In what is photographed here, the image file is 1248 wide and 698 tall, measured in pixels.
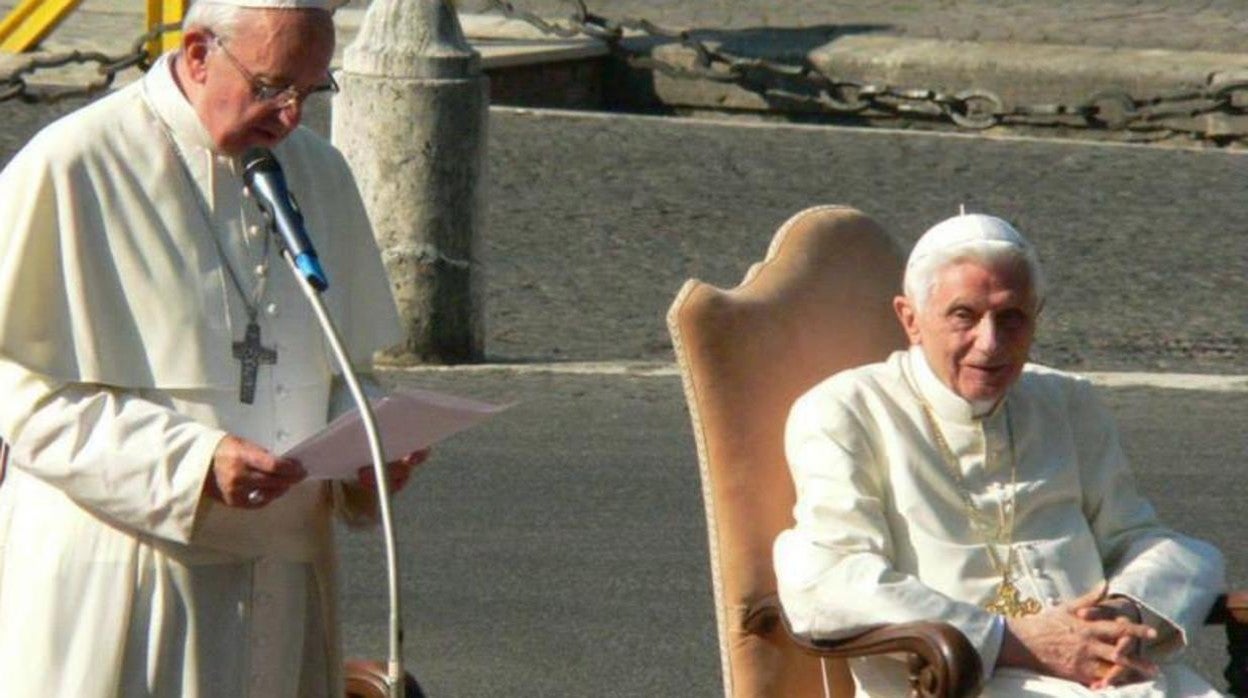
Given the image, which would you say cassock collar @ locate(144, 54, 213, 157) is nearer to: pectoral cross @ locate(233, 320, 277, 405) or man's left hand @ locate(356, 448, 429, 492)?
pectoral cross @ locate(233, 320, 277, 405)

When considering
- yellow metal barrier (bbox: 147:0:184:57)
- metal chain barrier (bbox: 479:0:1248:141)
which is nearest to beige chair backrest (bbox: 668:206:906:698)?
yellow metal barrier (bbox: 147:0:184:57)

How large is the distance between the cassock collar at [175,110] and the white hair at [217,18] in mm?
104

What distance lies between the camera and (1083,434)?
17.7 ft

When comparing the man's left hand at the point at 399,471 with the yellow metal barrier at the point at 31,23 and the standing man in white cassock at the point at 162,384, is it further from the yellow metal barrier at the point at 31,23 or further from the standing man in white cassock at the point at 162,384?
the yellow metal barrier at the point at 31,23

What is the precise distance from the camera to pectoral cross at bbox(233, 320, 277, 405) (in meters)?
4.05

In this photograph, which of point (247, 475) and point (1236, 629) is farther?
point (1236, 629)

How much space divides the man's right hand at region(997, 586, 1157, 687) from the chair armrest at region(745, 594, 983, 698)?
13cm

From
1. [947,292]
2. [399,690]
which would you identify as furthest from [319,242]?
[947,292]

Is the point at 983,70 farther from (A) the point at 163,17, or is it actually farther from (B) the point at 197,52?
(B) the point at 197,52

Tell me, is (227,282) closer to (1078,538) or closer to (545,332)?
(1078,538)

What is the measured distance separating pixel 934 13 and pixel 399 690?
1433cm

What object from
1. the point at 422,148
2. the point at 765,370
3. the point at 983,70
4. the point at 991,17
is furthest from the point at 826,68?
the point at 765,370

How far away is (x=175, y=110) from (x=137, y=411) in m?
0.41

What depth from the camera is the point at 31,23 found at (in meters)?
15.3
